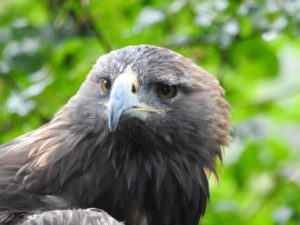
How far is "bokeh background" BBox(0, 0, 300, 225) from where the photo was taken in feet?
23.5

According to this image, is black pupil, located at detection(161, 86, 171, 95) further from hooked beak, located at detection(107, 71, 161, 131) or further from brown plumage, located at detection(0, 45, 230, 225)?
hooked beak, located at detection(107, 71, 161, 131)

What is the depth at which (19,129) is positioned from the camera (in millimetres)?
7371

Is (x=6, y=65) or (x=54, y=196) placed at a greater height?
(x=6, y=65)

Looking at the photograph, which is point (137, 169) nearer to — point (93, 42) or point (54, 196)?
point (54, 196)

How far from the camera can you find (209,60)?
25.2 ft

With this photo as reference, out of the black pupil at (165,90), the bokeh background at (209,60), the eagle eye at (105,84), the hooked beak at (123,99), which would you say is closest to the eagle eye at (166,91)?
the black pupil at (165,90)

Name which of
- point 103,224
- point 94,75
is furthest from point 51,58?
point 103,224

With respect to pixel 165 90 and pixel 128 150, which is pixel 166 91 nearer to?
pixel 165 90

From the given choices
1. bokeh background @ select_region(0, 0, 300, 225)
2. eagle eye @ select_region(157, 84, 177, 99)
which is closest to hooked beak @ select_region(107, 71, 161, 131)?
eagle eye @ select_region(157, 84, 177, 99)

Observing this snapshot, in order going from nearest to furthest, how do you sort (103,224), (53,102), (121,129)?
(103,224) < (121,129) < (53,102)

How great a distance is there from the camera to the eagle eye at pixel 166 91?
5699 millimetres

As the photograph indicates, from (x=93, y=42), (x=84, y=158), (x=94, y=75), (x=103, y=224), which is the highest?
(x=93, y=42)

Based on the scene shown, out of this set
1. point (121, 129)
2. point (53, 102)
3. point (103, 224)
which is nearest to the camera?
point (103, 224)

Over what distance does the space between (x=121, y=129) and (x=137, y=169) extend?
11.0 inches
